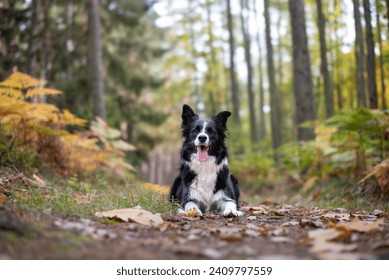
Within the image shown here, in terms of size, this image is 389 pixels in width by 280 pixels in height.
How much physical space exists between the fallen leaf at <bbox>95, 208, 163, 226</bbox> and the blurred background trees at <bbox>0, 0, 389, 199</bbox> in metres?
5.22

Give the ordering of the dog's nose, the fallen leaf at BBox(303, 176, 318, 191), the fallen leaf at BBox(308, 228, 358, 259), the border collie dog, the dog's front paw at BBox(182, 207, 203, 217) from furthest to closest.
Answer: the fallen leaf at BBox(303, 176, 318, 191), the border collie dog, the dog's nose, the dog's front paw at BBox(182, 207, 203, 217), the fallen leaf at BBox(308, 228, 358, 259)

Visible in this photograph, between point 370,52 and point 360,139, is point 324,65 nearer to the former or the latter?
point 370,52

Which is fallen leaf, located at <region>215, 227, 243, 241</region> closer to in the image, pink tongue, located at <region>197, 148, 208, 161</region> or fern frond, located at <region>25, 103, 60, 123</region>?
pink tongue, located at <region>197, 148, 208, 161</region>

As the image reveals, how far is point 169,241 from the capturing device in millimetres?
3518

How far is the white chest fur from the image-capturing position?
618 centimetres

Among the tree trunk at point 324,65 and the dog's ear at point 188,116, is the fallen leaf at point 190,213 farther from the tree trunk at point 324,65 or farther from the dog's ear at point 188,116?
the tree trunk at point 324,65

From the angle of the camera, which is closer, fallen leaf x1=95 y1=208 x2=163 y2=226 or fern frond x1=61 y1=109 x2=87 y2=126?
fallen leaf x1=95 y1=208 x2=163 y2=226


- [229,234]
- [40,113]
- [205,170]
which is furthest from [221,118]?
[40,113]

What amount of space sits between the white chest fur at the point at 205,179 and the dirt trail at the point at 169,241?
6.04 ft

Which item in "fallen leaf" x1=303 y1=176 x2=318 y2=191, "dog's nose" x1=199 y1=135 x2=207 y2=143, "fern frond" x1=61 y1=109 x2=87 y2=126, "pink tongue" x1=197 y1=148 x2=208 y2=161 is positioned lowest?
"fallen leaf" x1=303 y1=176 x2=318 y2=191

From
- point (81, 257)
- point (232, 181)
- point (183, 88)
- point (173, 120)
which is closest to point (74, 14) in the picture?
point (183, 88)

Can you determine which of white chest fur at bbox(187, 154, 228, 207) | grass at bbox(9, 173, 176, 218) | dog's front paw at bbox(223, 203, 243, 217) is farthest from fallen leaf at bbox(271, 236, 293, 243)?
white chest fur at bbox(187, 154, 228, 207)

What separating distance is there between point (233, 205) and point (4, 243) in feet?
11.5
